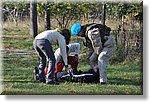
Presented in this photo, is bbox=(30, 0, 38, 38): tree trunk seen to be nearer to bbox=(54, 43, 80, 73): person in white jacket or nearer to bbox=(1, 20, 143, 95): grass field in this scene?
bbox=(1, 20, 143, 95): grass field

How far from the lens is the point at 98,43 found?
6621mm

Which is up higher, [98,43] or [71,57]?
[98,43]

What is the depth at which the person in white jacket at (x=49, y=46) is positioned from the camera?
21.6ft

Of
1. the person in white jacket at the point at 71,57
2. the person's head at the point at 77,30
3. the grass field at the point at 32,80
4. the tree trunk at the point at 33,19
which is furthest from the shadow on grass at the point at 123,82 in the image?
the tree trunk at the point at 33,19

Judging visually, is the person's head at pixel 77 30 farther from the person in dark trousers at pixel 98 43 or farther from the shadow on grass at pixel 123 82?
the shadow on grass at pixel 123 82

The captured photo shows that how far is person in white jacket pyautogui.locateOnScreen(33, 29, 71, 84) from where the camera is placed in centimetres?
658

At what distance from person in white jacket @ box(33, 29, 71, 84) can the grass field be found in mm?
59

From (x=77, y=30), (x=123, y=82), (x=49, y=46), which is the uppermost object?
(x=77, y=30)

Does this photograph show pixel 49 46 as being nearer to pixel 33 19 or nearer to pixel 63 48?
pixel 63 48

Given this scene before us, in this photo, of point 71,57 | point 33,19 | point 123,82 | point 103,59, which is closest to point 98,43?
point 103,59

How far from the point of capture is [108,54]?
262 inches

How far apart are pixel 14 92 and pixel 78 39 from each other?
0.69 meters

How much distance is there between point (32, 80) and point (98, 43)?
63cm

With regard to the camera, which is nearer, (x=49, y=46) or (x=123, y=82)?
(x=49, y=46)
